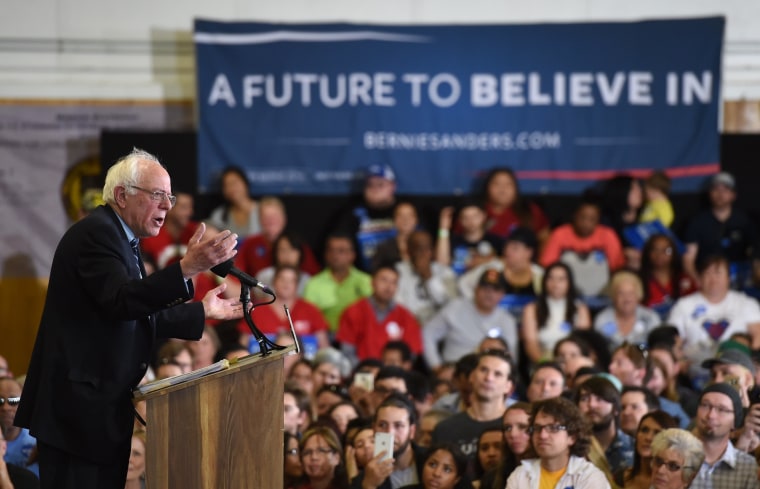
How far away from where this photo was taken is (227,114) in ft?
31.7

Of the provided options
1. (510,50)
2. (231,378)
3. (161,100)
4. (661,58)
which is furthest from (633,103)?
(231,378)

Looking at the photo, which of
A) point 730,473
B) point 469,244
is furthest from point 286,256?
point 730,473

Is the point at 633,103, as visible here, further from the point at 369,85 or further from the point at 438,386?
the point at 438,386

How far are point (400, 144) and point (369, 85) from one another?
0.50 metres

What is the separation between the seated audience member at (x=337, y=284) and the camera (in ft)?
29.2

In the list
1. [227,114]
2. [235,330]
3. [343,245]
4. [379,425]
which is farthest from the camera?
[227,114]

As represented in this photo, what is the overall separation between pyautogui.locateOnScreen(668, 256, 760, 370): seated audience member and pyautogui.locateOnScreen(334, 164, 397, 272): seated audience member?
2.15 metres

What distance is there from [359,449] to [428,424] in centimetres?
66

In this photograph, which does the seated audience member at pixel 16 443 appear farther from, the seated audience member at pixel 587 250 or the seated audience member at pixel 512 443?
the seated audience member at pixel 587 250

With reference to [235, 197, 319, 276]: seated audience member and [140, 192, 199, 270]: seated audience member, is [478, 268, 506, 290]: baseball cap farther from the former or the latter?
[140, 192, 199, 270]: seated audience member

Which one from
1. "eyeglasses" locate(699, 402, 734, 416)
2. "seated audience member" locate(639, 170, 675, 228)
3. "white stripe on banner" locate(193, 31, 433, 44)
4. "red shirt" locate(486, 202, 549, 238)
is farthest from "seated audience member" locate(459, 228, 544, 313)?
"eyeglasses" locate(699, 402, 734, 416)

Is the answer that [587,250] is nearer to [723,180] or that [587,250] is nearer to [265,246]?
[723,180]

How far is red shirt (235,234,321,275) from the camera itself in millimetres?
9086

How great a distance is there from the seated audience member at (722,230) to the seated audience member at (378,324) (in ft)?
7.69
